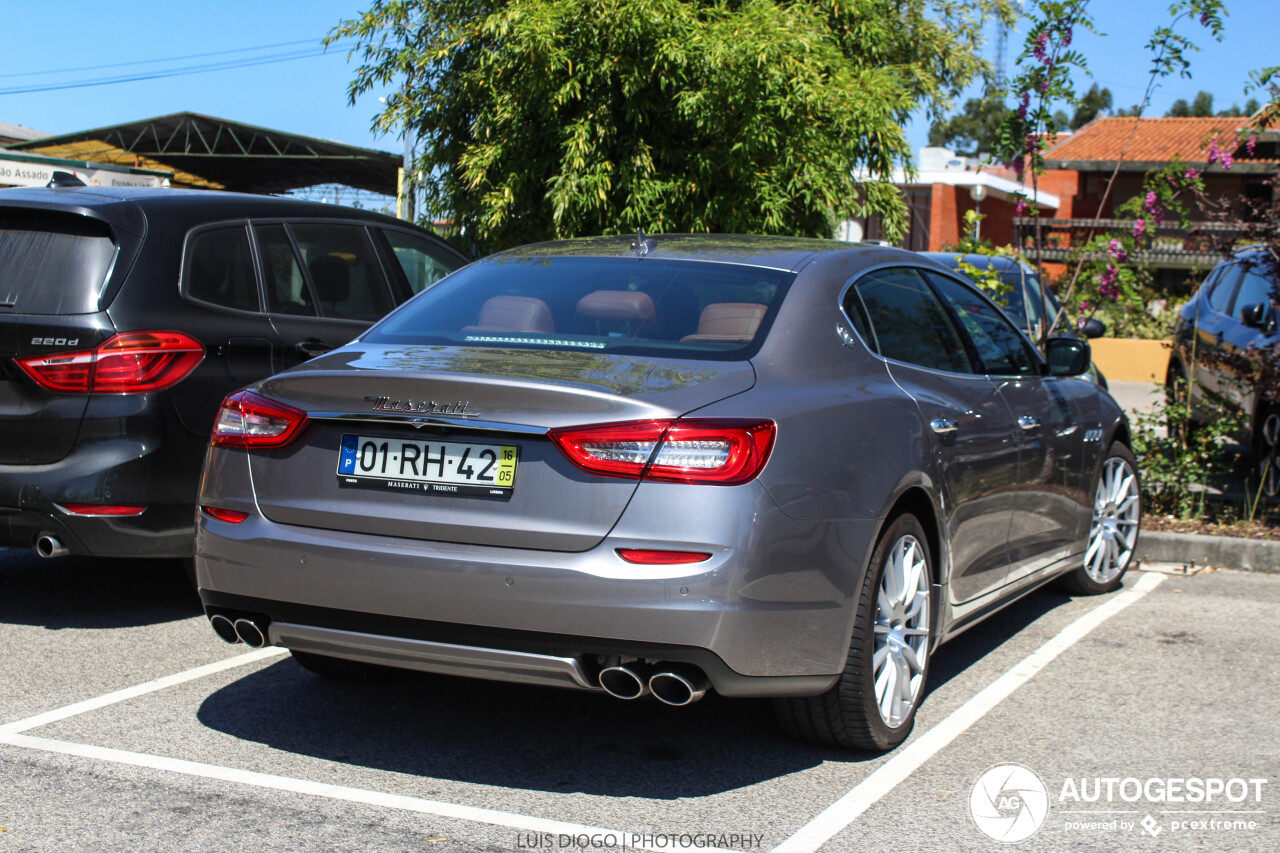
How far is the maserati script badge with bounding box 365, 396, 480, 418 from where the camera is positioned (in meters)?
3.37

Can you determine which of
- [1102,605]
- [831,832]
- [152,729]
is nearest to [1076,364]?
[1102,605]

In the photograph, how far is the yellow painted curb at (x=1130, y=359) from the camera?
20094mm

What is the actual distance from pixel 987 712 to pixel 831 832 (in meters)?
1.31

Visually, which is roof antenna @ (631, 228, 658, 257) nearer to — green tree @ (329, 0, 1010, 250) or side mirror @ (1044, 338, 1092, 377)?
side mirror @ (1044, 338, 1092, 377)

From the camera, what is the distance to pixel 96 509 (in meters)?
4.97

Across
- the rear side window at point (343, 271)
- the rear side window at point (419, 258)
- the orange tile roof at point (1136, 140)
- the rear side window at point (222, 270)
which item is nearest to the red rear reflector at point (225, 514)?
the rear side window at point (222, 270)

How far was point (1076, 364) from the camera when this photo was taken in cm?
562

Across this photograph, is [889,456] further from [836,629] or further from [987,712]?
[987,712]

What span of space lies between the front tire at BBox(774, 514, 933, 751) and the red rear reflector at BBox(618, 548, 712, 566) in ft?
2.29

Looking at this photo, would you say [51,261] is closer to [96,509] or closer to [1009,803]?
[96,509]

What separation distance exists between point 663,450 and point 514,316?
112 centimetres

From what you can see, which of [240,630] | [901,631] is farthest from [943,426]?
[240,630]
